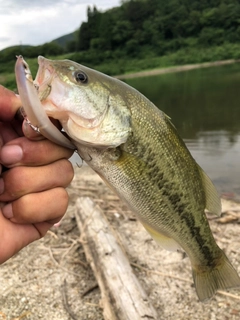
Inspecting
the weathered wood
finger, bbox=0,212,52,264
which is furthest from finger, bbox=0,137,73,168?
the weathered wood

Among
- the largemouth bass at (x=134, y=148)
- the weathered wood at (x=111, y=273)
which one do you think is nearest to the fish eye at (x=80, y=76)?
the largemouth bass at (x=134, y=148)

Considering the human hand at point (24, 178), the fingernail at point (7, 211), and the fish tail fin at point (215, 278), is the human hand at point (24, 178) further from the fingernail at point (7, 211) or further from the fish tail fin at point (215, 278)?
the fish tail fin at point (215, 278)

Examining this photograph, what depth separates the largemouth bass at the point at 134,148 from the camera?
1824 millimetres

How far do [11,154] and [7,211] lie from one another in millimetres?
351

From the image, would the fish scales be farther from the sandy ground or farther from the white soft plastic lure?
the sandy ground

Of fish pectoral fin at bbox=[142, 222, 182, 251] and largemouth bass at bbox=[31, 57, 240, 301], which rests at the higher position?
largemouth bass at bbox=[31, 57, 240, 301]

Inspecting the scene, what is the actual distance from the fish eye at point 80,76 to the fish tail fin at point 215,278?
184 centimetres

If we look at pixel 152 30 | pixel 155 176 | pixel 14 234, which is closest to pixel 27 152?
pixel 14 234

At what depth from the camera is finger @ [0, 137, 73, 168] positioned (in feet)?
6.03

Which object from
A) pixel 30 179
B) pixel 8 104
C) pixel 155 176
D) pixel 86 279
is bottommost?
pixel 86 279

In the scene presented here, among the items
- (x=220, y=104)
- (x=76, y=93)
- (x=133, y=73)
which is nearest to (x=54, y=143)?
(x=76, y=93)

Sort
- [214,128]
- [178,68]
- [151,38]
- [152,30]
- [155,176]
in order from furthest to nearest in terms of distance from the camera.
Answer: [152,30], [151,38], [178,68], [214,128], [155,176]

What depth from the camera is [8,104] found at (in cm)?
190

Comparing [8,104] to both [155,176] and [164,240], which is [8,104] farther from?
[164,240]
